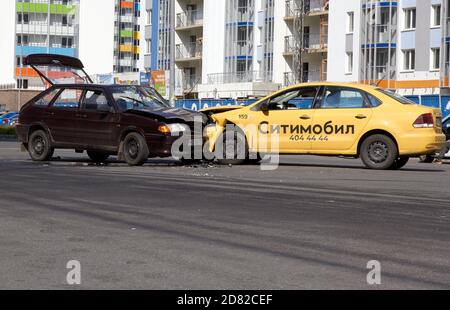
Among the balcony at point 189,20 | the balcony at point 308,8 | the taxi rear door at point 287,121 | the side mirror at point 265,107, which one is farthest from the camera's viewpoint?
the balcony at point 189,20

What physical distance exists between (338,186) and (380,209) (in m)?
2.88

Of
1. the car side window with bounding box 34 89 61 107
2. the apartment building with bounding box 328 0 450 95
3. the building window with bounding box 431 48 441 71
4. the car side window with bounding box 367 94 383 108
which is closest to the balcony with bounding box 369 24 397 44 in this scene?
the apartment building with bounding box 328 0 450 95

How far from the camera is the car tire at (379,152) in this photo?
1607 centimetres

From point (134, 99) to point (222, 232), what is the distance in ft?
32.3

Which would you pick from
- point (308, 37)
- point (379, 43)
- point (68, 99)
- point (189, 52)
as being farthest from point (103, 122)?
point (189, 52)

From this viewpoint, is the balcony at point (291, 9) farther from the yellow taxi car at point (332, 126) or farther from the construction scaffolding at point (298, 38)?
the yellow taxi car at point (332, 126)

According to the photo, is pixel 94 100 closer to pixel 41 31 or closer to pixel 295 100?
pixel 295 100

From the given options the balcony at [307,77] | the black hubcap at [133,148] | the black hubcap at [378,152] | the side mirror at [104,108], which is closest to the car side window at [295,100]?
the black hubcap at [378,152]

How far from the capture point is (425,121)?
628 inches

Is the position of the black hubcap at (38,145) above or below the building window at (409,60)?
below

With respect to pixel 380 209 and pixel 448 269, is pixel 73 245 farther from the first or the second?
pixel 380 209

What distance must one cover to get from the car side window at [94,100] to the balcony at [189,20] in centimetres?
6040

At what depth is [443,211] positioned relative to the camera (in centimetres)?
979
